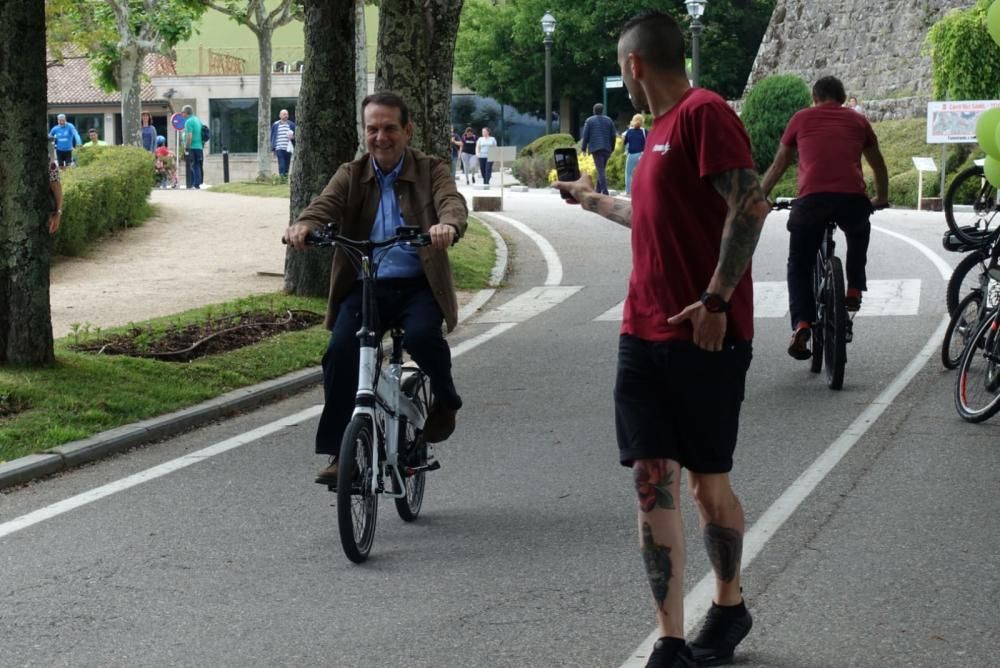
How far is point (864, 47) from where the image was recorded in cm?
5150

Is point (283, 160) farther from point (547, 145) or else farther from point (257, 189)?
point (547, 145)

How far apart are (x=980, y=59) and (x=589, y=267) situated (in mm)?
19355

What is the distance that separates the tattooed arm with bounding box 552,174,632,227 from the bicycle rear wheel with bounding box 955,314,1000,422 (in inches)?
174

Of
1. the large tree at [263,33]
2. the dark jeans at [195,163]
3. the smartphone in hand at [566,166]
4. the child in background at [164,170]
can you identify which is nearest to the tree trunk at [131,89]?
the child in background at [164,170]

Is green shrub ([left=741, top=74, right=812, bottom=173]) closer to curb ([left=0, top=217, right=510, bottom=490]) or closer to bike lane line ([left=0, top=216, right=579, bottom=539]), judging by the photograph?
bike lane line ([left=0, top=216, right=579, bottom=539])

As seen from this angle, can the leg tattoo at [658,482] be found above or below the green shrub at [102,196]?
above

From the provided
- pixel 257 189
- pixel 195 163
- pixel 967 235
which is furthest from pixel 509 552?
pixel 195 163

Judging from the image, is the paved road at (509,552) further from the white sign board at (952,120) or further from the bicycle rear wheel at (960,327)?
the white sign board at (952,120)

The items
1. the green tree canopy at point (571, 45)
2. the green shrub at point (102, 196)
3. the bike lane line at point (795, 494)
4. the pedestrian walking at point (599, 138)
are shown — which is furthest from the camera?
the green tree canopy at point (571, 45)

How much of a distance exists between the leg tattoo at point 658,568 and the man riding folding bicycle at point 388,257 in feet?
7.29

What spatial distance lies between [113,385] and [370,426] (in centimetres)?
460

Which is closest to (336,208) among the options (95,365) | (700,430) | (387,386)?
(387,386)

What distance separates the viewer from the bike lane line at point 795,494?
5.64 meters

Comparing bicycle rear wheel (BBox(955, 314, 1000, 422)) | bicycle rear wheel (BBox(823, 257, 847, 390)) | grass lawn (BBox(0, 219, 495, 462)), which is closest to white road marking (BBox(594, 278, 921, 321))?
grass lawn (BBox(0, 219, 495, 462))
